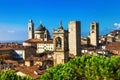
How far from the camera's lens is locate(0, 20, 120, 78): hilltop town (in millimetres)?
44000

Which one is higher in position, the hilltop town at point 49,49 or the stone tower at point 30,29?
the stone tower at point 30,29

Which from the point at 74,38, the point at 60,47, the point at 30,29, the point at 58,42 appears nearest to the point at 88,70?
the point at 60,47

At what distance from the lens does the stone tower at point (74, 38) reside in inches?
2783

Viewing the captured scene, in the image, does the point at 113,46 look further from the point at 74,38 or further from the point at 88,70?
the point at 88,70

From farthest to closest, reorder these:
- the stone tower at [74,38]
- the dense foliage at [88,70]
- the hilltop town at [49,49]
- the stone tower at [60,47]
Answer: the stone tower at [74,38] < the hilltop town at [49,49] < the stone tower at [60,47] < the dense foliage at [88,70]

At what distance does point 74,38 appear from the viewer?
71812 millimetres

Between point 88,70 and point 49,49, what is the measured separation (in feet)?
187

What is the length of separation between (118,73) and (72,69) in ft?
9.29

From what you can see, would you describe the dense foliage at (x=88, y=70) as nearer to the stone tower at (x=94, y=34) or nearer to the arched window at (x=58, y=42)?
the arched window at (x=58, y=42)

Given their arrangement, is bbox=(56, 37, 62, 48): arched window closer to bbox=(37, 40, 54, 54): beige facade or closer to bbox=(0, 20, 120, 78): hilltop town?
bbox=(0, 20, 120, 78): hilltop town

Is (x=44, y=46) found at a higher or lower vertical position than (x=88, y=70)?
higher

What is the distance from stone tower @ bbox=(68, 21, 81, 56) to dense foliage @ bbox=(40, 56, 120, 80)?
4470 centimetres

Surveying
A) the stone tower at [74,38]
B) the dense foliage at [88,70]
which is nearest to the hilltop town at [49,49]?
the stone tower at [74,38]

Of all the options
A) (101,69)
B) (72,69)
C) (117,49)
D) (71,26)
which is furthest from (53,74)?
(117,49)
